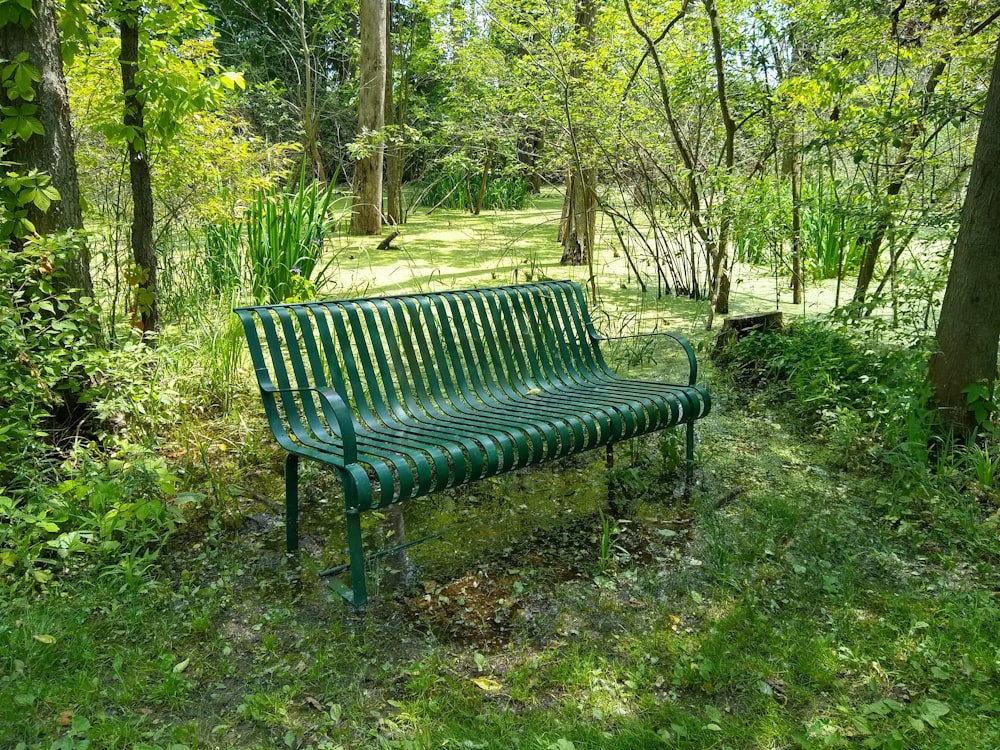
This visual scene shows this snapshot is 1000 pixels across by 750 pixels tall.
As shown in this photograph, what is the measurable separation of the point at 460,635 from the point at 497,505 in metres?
0.95

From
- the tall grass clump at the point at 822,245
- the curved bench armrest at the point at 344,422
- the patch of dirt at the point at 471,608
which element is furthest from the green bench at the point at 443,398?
the tall grass clump at the point at 822,245

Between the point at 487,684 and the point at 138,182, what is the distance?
2.88 metres

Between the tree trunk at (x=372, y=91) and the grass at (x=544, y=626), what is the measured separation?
746cm

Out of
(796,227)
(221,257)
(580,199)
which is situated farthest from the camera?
(580,199)

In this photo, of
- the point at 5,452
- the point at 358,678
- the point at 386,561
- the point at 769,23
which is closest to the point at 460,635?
the point at 358,678

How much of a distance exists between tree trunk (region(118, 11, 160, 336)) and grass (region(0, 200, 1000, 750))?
2.05 ft

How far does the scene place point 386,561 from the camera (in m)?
2.67

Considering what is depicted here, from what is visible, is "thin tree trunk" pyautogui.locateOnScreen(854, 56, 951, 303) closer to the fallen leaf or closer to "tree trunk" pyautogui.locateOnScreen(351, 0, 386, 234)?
the fallen leaf

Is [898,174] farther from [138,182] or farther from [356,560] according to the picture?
[138,182]

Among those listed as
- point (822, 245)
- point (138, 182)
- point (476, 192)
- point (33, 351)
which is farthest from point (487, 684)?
point (476, 192)

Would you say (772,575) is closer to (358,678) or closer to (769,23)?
(358,678)

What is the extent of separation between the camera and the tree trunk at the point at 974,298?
2986 millimetres

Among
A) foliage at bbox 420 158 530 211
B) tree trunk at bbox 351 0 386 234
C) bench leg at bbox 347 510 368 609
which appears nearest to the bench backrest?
bench leg at bbox 347 510 368 609

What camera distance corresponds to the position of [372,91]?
404 inches
